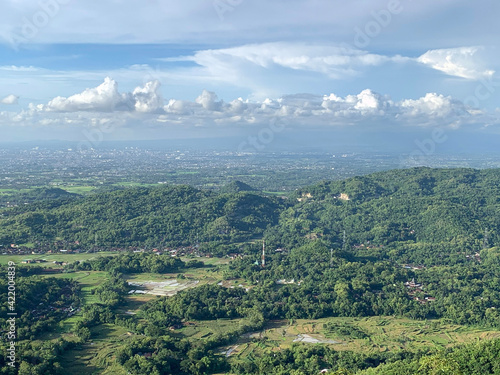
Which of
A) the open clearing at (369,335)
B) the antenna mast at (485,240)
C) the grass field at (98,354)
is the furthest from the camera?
the antenna mast at (485,240)

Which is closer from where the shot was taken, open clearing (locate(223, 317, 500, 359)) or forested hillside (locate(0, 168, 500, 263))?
open clearing (locate(223, 317, 500, 359))

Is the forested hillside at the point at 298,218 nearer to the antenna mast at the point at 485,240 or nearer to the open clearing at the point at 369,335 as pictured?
the antenna mast at the point at 485,240

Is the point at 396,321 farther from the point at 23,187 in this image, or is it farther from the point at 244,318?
the point at 23,187

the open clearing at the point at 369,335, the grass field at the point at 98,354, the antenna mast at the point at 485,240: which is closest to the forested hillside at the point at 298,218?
the antenna mast at the point at 485,240

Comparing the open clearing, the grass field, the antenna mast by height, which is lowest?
the open clearing

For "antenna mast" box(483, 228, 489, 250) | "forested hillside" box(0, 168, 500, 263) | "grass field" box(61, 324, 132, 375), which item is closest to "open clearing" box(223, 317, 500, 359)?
"grass field" box(61, 324, 132, 375)

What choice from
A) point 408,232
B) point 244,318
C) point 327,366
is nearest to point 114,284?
point 244,318

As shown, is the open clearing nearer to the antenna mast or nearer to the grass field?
the grass field

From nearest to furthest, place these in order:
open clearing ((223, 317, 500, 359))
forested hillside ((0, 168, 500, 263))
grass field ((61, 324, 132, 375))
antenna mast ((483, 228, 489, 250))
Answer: grass field ((61, 324, 132, 375)), open clearing ((223, 317, 500, 359)), antenna mast ((483, 228, 489, 250)), forested hillside ((0, 168, 500, 263))

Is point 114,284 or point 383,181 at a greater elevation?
point 383,181

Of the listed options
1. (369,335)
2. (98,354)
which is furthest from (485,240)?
(98,354)

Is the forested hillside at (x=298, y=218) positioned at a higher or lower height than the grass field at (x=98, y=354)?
higher
